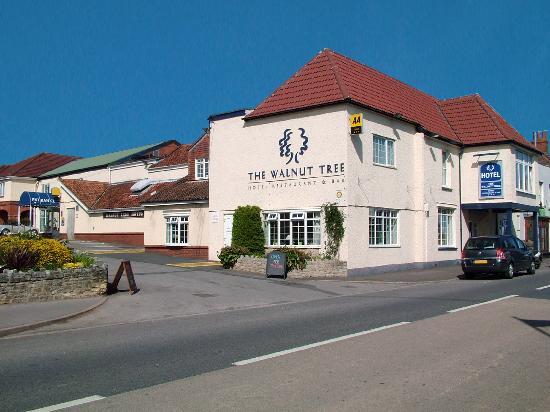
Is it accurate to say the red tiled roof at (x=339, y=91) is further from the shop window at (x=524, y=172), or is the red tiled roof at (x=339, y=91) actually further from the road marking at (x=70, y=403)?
the road marking at (x=70, y=403)

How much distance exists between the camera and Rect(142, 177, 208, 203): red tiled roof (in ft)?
98.0

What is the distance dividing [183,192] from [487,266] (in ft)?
53.6

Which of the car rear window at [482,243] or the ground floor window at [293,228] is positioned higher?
the ground floor window at [293,228]

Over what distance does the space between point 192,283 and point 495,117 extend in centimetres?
2135

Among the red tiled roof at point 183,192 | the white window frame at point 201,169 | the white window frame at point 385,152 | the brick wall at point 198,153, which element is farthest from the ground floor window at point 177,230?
the white window frame at point 385,152

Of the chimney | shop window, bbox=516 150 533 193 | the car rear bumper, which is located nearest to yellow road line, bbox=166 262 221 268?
the car rear bumper

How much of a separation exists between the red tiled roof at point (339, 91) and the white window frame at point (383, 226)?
436cm

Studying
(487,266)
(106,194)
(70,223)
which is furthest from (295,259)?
(70,223)

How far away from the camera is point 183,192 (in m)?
31.2

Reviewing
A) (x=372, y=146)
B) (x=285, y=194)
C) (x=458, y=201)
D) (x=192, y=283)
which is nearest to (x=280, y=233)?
(x=285, y=194)

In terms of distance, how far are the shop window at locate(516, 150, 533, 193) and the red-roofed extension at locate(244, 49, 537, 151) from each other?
2.77 feet

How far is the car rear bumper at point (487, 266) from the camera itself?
21.8 meters

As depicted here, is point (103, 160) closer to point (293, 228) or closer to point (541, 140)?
point (293, 228)

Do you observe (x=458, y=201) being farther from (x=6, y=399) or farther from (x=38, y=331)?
(x=6, y=399)
